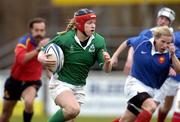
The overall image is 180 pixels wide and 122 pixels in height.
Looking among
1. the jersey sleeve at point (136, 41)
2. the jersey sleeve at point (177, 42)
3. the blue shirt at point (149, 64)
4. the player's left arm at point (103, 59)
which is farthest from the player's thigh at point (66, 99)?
the jersey sleeve at point (177, 42)

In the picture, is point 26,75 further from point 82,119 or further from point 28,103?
point 82,119

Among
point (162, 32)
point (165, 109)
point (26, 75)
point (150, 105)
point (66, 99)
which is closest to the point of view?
point (66, 99)

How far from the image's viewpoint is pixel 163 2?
26.5 meters

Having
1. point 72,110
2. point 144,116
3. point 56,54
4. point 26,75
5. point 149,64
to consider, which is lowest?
point 26,75

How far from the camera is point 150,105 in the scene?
1328 centimetres

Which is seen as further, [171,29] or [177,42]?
[177,42]

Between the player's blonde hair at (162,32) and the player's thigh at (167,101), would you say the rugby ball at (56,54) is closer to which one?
the player's blonde hair at (162,32)

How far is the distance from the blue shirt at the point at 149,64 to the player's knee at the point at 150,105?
15.8 inches

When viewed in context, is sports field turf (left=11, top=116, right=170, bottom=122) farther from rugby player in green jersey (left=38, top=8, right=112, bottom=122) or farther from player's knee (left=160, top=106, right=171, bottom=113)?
rugby player in green jersey (left=38, top=8, right=112, bottom=122)

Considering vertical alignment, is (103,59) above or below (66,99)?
above

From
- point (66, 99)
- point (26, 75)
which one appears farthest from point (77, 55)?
point (26, 75)

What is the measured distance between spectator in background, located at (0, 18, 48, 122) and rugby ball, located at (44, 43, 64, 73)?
9.93 ft

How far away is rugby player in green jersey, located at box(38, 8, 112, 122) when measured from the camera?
1307cm

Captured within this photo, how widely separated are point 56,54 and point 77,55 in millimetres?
367
